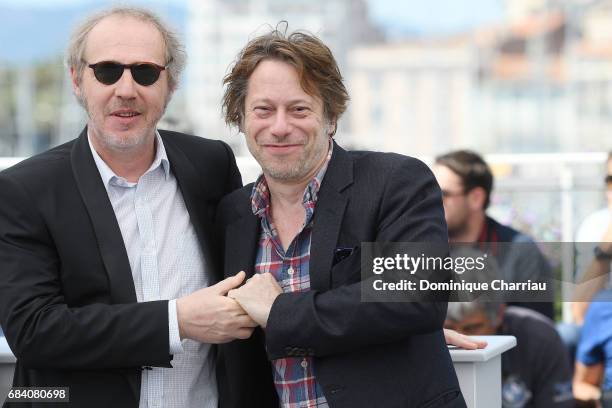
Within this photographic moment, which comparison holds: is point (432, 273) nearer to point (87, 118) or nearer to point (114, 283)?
point (114, 283)

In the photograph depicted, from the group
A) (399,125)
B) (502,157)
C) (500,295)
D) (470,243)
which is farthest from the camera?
(399,125)

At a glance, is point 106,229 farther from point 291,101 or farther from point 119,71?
point 291,101

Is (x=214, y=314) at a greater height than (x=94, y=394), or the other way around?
(x=214, y=314)

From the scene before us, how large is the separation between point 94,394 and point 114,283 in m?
0.29

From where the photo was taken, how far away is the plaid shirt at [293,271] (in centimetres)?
270

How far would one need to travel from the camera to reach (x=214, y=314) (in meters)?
2.67

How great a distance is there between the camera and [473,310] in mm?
4840

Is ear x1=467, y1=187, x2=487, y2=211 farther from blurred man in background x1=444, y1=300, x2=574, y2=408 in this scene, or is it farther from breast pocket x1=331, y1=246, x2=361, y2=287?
breast pocket x1=331, y1=246, x2=361, y2=287

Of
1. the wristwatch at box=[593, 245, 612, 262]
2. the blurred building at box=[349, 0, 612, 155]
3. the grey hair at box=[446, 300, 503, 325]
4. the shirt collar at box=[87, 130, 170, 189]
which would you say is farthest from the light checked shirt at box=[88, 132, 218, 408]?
the blurred building at box=[349, 0, 612, 155]

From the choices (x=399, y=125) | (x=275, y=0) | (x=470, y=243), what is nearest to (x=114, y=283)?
(x=470, y=243)

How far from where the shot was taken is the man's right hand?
267 cm

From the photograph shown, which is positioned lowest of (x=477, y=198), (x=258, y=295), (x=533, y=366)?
(x=533, y=366)

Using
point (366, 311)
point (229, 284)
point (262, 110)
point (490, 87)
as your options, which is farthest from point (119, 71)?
point (490, 87)

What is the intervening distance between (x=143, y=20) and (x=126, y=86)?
0.69 ft
